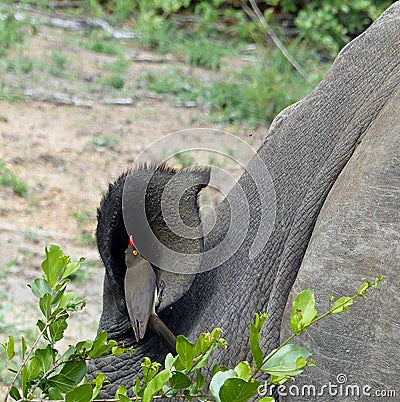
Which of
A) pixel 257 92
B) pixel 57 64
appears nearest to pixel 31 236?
pixel 257 92

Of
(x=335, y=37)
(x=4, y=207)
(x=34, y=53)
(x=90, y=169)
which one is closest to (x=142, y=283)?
(x=4, y=207)

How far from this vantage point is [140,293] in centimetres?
168

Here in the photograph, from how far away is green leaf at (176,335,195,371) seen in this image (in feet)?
4.28

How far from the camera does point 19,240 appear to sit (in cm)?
404

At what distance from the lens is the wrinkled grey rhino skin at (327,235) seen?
1499 mm

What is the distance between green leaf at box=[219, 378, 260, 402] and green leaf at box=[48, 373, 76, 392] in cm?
30

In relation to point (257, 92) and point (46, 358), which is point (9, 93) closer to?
point (257, 92)

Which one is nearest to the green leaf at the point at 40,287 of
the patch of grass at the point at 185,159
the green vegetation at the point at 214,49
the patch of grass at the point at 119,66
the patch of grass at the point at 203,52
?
the patch of grass at the point at 185,159

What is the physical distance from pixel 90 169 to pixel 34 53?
5.08 feet

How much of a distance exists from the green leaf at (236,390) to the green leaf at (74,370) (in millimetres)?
303

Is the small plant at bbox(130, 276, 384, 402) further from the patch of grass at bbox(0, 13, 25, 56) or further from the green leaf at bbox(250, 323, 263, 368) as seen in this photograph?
the patch of grass at bbox(0, 13, 25, 56)

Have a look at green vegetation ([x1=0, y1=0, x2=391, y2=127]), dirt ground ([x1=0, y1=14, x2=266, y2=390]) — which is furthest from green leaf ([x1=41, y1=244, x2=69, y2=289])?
green vegetation ([x1=0, y1=0, x2=391, y2=127])

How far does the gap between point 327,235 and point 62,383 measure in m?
0.50

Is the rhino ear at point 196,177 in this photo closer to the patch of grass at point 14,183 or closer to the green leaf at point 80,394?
the green leaf at point 80,394
